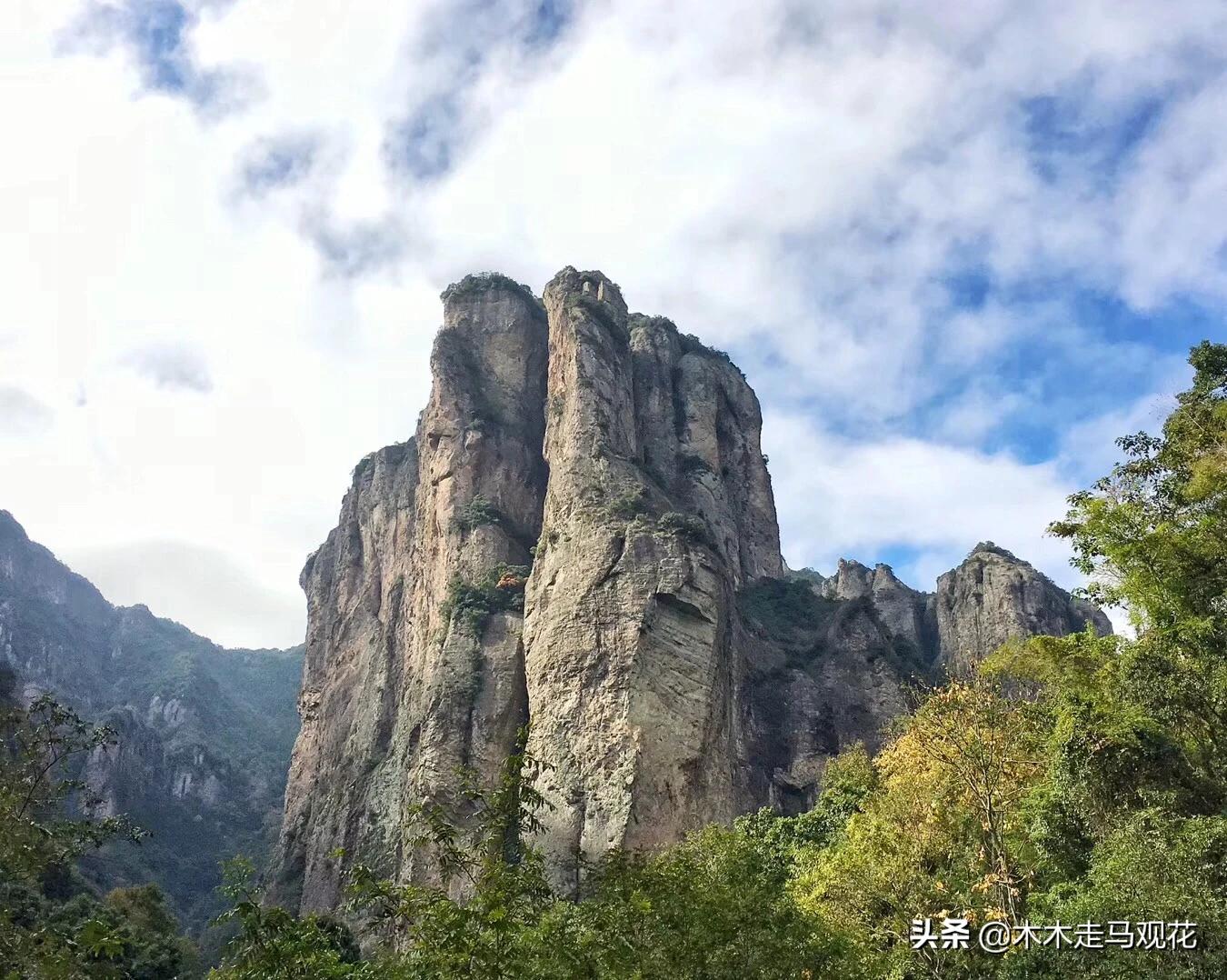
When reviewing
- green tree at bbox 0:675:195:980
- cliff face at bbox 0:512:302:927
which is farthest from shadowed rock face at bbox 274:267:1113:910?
cliff face at bbox 0:512:302:927

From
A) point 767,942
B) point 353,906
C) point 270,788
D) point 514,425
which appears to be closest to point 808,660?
point 514,425

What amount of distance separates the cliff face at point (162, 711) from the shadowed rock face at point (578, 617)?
25317 millimetres

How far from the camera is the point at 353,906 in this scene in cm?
1229

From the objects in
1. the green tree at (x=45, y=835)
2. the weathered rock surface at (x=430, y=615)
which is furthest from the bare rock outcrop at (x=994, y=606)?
the green tree at (x=45, y=835)

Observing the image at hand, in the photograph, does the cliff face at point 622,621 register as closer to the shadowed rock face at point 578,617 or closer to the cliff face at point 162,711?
the shadowed rock face at point 578,617

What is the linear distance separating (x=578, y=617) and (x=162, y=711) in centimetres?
9045

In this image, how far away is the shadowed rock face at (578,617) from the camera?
136 feet

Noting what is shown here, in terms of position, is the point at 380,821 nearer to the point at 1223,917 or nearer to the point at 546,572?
the point at 546,572

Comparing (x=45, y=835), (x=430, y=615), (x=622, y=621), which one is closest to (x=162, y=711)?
(x=430, y=615)

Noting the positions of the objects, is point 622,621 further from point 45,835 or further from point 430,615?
point 45,835

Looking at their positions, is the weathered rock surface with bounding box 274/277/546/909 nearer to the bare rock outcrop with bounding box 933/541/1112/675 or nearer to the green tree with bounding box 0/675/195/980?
the green tree with bounding box 0/675/195/980

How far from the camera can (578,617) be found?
4478 centimetres

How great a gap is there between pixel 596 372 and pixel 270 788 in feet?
246

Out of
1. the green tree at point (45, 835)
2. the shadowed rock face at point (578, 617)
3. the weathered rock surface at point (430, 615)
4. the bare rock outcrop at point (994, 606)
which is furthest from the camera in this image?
the bare rock outcrop at point (994, 606)
